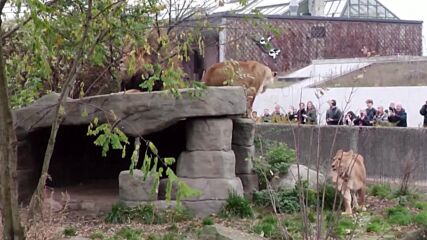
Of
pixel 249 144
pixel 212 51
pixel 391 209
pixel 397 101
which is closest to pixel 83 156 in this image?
pixel 249 144

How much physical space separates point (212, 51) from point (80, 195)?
55.2 feet

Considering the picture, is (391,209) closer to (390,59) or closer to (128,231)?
(128,231)

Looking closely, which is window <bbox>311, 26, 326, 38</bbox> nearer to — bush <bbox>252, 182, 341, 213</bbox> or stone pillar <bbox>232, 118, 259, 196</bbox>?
stone pillar <bbox>232, 118, 259, 196</bbox>

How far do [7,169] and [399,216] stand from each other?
19.7ft

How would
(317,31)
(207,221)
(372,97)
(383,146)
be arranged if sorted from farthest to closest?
(317,31), (372,97), (383,146), (207,221)

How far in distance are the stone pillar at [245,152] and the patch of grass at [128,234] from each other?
7.10ft

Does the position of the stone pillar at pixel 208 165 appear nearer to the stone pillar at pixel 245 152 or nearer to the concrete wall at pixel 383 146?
the stone pillar at pixel 245 152

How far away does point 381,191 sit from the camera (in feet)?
36.6

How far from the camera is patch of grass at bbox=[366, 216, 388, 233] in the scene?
8965 mm

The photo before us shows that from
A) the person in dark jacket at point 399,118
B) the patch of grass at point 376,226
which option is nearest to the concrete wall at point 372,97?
the person in dark jacket at point 399,118

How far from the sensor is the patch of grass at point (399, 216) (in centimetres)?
936

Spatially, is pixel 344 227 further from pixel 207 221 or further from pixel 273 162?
pixel 273 162

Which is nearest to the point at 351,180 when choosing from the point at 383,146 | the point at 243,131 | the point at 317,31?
the point at 243,131

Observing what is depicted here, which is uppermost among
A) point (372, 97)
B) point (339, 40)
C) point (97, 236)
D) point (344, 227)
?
point (339, 40)
